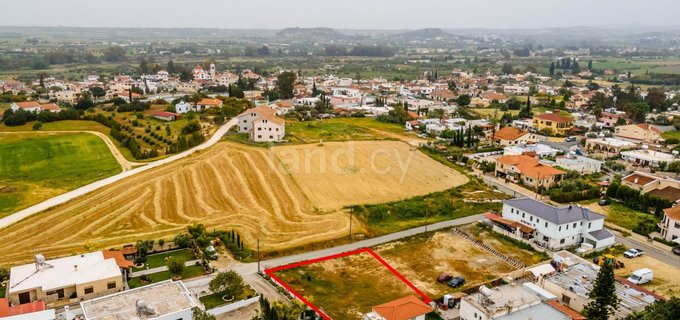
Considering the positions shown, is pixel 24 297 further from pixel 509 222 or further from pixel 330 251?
Answer: pixel 509 222

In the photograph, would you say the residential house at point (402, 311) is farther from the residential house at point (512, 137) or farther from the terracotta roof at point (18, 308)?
the residential house at point (512, 137)

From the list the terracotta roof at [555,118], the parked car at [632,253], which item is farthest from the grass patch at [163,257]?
the terracotta roof at [555,118]

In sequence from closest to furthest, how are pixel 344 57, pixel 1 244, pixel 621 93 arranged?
pixel 1 244 < pixel 621 93 < pixel 344 57

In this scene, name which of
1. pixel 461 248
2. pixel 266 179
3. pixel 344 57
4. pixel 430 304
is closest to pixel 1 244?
pixel 266 179

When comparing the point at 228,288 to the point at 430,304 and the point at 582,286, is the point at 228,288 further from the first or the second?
the point at 582,286

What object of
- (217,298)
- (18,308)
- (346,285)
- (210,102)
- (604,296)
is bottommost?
(346,285)

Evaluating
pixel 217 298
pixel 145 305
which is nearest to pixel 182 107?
pixel 217 298

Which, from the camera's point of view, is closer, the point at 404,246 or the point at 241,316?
the point at 241,316
